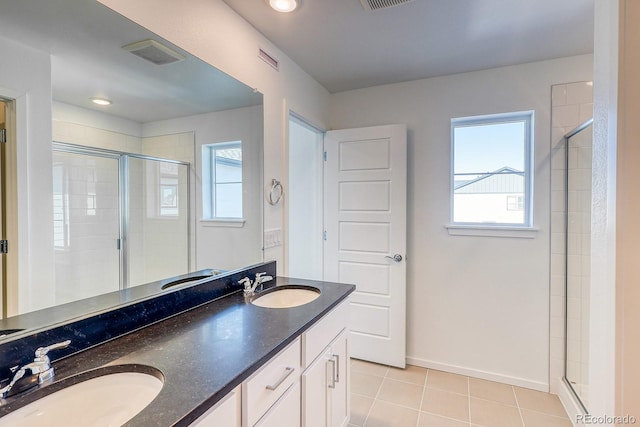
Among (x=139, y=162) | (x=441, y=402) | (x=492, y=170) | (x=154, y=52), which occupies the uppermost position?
(x=154, y=52)

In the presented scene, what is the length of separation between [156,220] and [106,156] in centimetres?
33

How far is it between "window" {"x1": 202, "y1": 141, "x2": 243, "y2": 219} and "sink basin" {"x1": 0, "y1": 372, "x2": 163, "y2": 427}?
0.84 metres

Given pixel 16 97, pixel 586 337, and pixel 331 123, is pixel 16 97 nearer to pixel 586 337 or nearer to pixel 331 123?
pixel 331 123

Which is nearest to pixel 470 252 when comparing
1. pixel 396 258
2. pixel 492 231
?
pixel 492 231

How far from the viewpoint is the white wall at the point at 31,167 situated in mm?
890

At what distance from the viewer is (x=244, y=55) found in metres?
1.78

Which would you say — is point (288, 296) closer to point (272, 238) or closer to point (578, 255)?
point (272, 238)

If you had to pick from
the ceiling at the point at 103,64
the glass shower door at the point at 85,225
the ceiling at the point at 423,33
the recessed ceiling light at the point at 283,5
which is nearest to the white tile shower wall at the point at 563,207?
the ceiling at the point at 423,33

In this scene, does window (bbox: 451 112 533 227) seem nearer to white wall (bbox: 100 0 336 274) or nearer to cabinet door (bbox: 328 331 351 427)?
white wall (bbox: 100 0 336 274)

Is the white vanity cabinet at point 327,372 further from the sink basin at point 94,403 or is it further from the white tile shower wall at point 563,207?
the white tile shower wall at point 563,207

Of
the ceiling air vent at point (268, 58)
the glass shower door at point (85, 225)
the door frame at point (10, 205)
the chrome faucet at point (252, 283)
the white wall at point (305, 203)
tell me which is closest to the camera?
the door frame at point (10, 205)

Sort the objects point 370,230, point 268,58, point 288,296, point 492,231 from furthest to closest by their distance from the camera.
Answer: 1. point 370,230
2. point 492,231
3. point 268,58
4. point 288,296

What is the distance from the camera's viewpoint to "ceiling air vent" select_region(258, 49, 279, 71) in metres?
1.92

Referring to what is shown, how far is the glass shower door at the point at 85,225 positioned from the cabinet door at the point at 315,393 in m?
0.85
